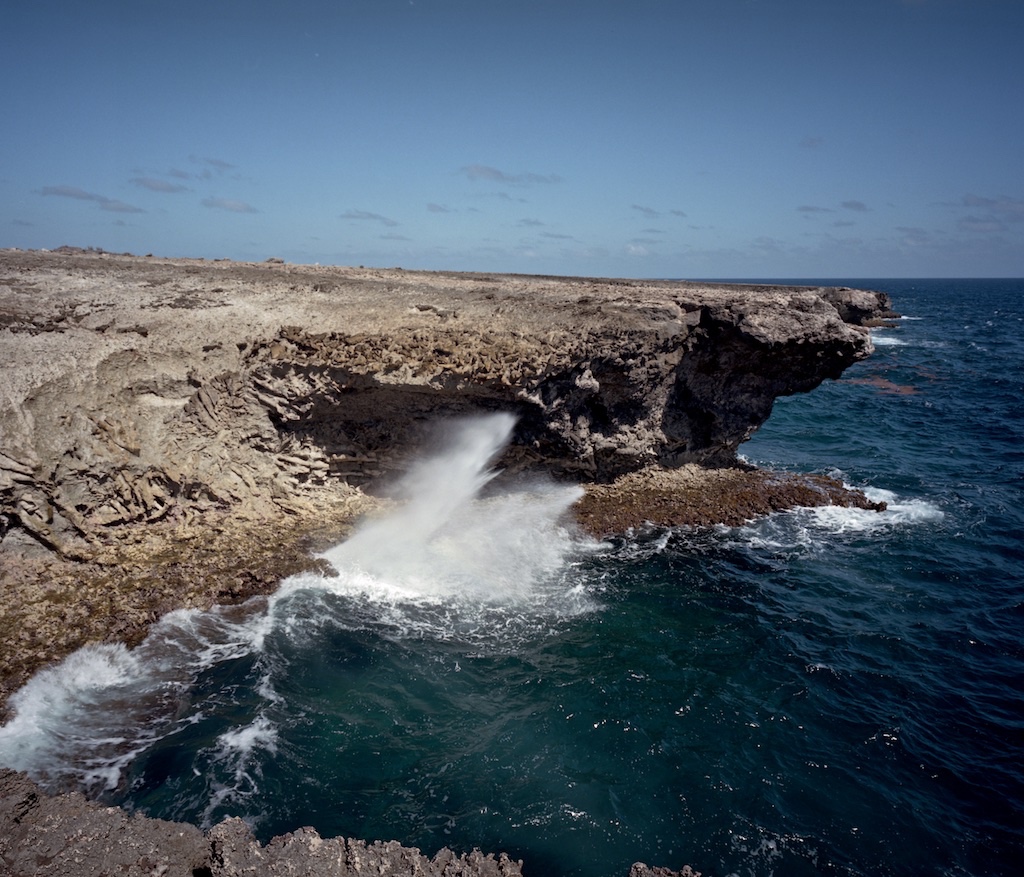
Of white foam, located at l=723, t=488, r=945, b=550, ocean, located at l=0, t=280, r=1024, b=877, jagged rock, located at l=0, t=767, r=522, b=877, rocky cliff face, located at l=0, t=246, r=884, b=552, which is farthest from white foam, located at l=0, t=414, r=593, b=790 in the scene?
white foam, located at l=723, t=488, r=945, b=550

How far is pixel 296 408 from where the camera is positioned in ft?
71.3

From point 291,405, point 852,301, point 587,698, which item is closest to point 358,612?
point 587,698

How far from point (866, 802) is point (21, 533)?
20.7 metres

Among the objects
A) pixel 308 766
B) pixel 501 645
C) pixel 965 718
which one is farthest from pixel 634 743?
pixel 965 718

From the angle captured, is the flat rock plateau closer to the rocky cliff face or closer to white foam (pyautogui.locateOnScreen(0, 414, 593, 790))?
the rocky cliff face

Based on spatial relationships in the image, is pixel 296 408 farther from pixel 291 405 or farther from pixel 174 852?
pixel 174 852

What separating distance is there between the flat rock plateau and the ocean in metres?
1.52

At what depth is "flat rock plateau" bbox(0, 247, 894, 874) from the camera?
56.3 feet

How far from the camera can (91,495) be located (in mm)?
17891

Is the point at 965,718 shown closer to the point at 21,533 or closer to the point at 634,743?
the point at 634,743

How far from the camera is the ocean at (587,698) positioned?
11555mm

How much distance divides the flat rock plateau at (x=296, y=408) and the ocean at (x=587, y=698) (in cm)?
152

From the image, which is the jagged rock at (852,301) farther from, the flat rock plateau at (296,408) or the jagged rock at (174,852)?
the jagged rock at (174,852)

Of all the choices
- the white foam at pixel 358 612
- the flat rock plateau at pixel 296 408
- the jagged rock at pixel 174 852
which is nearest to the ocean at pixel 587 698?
the white foam at pixel 358 612
